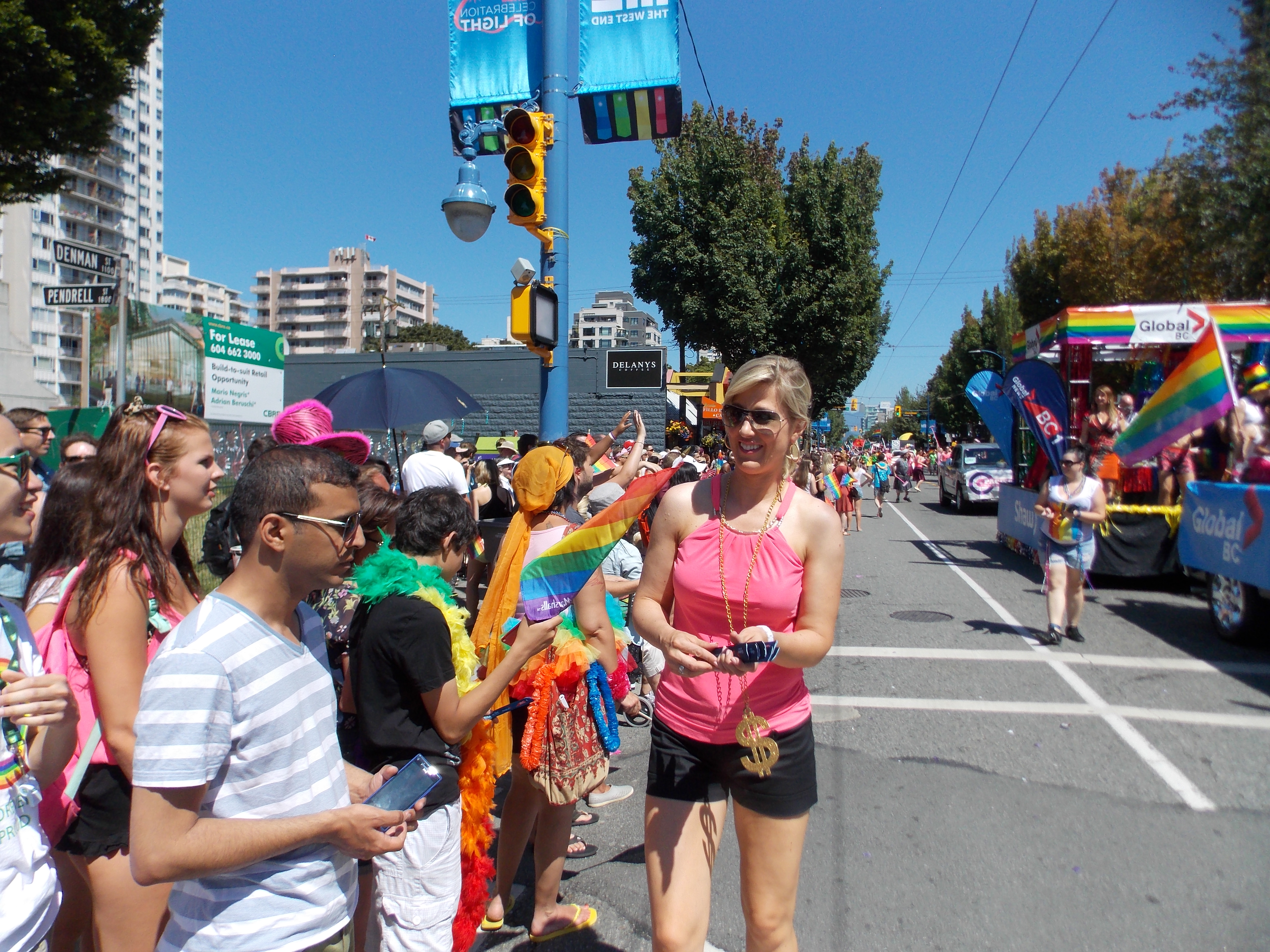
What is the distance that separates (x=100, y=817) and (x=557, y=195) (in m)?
5.03

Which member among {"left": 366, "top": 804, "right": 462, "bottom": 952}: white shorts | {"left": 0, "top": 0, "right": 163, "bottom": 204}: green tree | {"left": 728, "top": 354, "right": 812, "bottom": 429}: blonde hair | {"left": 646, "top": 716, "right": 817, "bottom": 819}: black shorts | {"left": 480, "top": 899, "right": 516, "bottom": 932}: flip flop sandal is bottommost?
{"left": 480, "top": 899, "right": 516, "bottom": 932}: flip flop sandal

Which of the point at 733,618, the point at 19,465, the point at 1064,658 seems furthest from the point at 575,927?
the point at 1064,658

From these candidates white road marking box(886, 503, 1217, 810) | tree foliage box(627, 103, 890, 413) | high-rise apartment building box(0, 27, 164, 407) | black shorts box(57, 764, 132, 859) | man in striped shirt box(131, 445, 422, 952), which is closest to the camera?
man in striped shirt box(131, 445, 422, 952)

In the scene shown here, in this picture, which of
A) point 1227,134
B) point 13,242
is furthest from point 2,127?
point 13,242

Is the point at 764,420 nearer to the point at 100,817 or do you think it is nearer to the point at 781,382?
the point at 781,382

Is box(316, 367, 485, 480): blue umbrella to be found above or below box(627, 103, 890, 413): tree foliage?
below

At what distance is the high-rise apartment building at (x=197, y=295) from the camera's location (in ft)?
416

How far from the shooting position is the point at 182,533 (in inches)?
88.8

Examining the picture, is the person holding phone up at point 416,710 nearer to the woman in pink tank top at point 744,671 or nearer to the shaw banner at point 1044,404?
the woman in pink tank top at point 744,671

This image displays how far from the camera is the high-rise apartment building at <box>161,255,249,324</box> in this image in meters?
127

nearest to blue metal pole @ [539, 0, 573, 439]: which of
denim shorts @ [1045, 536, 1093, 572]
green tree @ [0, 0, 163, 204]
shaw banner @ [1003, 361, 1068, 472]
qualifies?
denim shorts @ [1045, 536, 1093, 572]

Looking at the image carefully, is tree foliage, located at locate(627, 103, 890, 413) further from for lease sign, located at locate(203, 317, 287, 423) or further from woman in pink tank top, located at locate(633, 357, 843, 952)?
woman in pink tank top, located at locate(633, 357, 843, 952)

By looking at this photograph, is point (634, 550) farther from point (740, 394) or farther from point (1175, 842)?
point (1175, 842)

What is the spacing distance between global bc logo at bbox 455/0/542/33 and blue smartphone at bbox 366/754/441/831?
602 cm
